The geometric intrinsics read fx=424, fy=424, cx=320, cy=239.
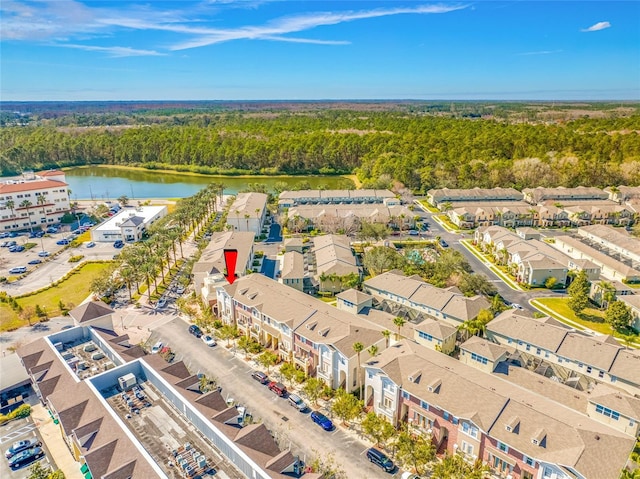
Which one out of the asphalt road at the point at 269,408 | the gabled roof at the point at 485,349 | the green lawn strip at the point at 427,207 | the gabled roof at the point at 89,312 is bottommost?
the asphalt road at the point at 269,408

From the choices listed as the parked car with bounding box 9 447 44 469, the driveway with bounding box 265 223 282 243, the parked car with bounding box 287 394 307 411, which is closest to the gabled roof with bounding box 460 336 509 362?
the parked car with bounding box 287 394 307 411

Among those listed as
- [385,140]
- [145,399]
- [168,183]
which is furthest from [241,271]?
[385,140]

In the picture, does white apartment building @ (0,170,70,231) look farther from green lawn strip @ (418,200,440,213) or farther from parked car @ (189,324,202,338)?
green lawn strip @ (418,200,440,213)

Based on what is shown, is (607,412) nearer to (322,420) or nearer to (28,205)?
(322,420)

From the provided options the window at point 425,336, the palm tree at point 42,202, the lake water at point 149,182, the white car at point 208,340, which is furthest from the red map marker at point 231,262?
the lake water at point 149,182

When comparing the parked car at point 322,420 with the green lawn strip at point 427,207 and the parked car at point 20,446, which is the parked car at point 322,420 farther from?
the green lawn strip at point 427,207

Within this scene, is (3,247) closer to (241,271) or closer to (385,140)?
(241,271)
